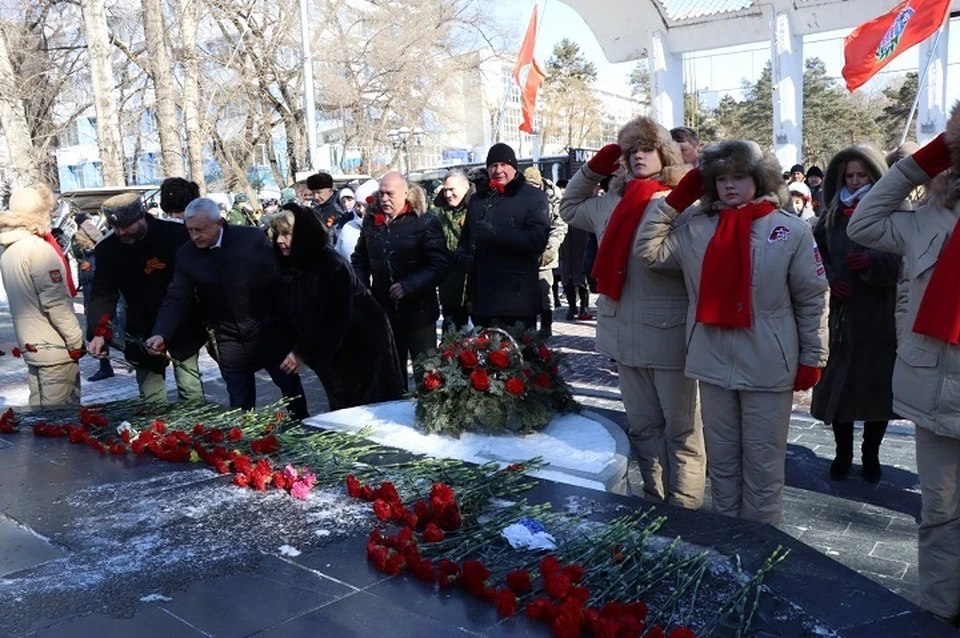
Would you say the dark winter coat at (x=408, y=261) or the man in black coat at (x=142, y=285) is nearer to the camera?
the man in black coat at (x=142, y=285)

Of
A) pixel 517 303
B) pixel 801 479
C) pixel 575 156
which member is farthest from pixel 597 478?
pixel 575 156

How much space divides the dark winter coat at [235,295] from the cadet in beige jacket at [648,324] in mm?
2182

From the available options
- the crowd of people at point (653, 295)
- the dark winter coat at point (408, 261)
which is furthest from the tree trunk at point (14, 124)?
the dark winter coat at point (408, 261)

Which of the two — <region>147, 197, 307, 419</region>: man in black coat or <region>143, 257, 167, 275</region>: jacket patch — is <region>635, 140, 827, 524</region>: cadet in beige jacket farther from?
<region>143, 257, 167, 275</region>: jacket patch

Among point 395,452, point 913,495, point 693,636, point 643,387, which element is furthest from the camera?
point 913,495

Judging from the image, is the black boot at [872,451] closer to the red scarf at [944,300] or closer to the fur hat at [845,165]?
the fur hat at [845,165]

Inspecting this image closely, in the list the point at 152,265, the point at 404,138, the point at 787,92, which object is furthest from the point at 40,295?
the point at 404,138

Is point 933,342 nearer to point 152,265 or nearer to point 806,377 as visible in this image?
point 806,377

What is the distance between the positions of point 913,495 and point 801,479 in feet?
2.02

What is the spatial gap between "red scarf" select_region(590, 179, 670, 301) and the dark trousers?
7.87 ft

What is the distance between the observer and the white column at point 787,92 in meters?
16.5

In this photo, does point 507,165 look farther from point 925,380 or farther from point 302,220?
point 925,380

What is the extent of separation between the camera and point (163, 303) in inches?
229

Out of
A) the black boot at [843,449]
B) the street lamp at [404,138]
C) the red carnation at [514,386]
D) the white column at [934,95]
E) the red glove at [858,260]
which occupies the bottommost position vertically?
the black boot at [843,449]
